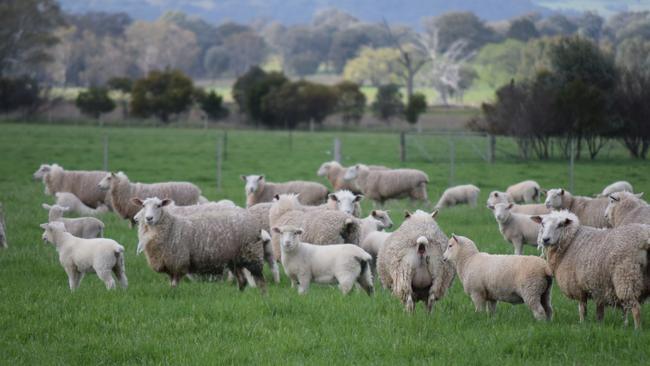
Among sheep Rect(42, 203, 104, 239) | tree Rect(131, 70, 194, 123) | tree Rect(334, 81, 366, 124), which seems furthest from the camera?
tree Rect(334, 81, 366, 124)

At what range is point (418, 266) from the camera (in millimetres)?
9797

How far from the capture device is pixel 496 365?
786 centimetres

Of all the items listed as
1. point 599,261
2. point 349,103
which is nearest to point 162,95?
point 349,103

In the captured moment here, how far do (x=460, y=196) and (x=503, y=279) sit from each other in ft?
43.2

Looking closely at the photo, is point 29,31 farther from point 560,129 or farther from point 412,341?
point 412,341

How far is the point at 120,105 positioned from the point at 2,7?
23208 millimetres

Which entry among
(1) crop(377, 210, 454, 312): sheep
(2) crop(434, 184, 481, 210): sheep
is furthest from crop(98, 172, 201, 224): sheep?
(1) crop(377, 210, 454, 312): sheep

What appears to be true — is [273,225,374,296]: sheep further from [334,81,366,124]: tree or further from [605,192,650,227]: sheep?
[334,81,366,124]: tree

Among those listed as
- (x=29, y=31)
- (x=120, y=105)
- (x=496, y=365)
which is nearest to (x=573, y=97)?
(x=496, y=365)

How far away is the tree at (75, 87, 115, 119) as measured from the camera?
67750 millimetres

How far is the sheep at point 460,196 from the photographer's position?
74.4 feet

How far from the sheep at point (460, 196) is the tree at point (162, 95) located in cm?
4436

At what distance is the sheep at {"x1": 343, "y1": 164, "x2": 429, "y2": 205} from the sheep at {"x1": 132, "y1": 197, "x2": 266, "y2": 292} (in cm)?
1188

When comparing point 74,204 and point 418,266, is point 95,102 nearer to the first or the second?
point 74,204
